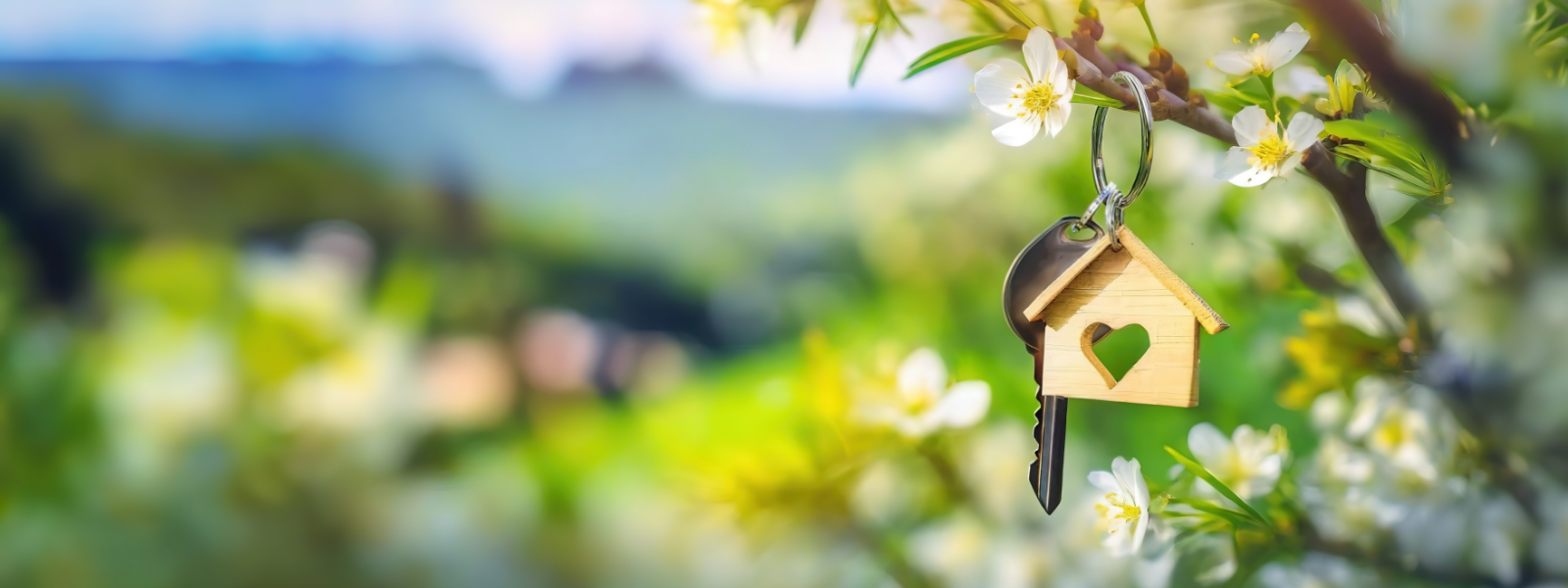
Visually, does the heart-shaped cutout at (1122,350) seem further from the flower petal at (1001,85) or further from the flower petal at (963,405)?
the flower petal at (1001,85)

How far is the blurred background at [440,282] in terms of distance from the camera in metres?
0.88

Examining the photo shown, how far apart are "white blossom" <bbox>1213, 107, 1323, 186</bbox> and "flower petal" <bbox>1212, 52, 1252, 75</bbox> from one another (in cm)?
2

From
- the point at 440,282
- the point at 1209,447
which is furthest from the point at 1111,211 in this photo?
the point at 440,282

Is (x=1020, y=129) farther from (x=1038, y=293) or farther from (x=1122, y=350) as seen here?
(x=1122, y=350)

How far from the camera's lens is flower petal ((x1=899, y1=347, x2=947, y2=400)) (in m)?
0.36

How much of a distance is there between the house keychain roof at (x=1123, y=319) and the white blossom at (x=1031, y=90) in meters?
0.04

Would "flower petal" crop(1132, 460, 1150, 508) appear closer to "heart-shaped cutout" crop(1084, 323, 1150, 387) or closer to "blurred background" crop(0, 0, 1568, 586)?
"heart-shaped cutout" crop(1084, 323, 1150, 387)

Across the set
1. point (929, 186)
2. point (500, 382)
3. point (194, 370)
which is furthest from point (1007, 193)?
point (194, 370)

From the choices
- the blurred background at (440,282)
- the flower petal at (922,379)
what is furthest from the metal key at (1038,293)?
the blurred background at (440,282)

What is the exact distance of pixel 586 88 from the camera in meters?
1.07

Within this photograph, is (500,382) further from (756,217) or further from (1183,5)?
(1183,5)

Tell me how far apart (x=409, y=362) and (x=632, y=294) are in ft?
0.90

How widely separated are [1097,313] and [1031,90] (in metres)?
0.07

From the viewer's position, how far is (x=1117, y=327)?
0.24m
